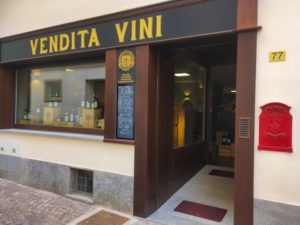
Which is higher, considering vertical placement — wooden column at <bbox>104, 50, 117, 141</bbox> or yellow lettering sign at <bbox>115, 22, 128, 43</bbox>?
yellow lettering sign at <bbox>115, 22, 128, 43</bbox>

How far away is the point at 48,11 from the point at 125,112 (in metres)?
2.65

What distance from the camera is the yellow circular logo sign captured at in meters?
3.49

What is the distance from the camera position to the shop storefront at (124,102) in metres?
2.80

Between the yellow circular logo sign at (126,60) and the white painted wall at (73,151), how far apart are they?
1.24 meters

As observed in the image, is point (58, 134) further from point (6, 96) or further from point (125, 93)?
point (6, 96)

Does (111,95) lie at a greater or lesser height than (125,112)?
greater

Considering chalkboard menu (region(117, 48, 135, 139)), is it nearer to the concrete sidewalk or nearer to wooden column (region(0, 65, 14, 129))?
the concrete sidewalk

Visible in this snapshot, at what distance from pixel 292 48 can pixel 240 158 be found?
1394 millimetres

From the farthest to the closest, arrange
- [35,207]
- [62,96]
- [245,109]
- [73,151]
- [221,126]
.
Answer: [221,126] < [62,96] < [73,151] < [35,207] < [245,109]

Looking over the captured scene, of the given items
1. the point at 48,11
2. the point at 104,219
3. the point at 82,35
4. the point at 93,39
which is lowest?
the point at 104,219

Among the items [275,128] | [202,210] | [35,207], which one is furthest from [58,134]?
[275,128]

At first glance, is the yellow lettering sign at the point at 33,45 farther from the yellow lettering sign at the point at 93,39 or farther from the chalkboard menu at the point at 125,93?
the chalkboard menu at the point at 125,93

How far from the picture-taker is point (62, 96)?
4.87 metres

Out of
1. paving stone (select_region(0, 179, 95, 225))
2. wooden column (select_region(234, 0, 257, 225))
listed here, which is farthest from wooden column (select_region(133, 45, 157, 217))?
wooden column (select_region(234, 0, 257, 225))
